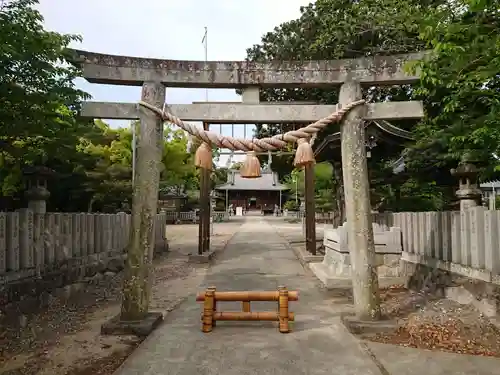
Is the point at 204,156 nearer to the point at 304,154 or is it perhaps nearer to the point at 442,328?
the point at 304,154

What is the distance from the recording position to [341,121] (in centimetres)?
647

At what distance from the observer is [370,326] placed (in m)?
5.86

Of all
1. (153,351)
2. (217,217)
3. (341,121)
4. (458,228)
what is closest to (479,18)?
(341,121)

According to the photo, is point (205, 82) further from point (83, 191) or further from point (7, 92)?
point (83, 191)

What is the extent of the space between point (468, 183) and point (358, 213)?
544 cm

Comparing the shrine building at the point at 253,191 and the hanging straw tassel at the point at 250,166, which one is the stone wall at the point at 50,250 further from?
the shrine building at the point at 253,191

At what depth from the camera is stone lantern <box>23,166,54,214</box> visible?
1062 centimetres

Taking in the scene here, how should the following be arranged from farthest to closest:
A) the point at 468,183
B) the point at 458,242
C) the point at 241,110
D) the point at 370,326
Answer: the point at 468,183, the point at 458,242, the point at 241,110, the point at 370,326

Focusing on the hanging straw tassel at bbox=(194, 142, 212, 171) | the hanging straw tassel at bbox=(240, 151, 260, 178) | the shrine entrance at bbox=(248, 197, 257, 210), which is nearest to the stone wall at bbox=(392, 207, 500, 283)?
the hanging straw tassel at bbox=(240, 151, 260, 178)

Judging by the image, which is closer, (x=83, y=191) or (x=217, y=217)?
(x=83, y=191)

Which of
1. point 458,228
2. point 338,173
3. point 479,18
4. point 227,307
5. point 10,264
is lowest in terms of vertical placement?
point 227,307

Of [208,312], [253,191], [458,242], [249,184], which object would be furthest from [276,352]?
[253,191]

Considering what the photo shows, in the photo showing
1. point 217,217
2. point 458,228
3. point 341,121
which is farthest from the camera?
point 217,217

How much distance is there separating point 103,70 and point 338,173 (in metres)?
10.9
